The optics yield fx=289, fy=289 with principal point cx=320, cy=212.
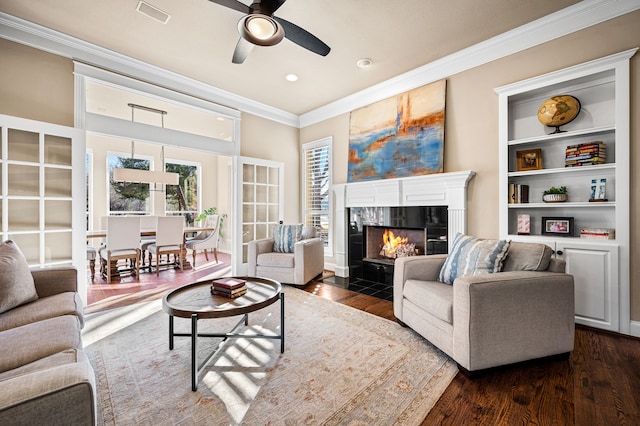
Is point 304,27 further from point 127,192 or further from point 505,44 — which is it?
point 127,192

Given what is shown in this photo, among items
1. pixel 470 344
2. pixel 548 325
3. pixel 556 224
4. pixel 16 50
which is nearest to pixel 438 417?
pixel 470 344

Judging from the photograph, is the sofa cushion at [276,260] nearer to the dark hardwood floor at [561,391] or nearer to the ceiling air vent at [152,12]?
the dark hardwood floor at [561,391]

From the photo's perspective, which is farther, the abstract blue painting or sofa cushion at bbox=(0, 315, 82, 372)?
the abstract blue painting

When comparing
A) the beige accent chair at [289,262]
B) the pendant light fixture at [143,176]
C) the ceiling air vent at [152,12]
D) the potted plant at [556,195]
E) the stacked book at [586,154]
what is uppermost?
the ceiling air vent at [152,12]

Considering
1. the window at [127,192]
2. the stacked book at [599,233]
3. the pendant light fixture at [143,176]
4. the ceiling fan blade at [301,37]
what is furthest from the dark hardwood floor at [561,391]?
the window at [127,192]

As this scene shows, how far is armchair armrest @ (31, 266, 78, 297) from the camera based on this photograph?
2.03 metres

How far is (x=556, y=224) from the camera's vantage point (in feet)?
9.15

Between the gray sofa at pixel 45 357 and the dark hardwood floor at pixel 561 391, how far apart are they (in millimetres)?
1500

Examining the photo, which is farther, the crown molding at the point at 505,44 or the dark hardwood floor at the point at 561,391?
the crown molding at the point at 505,44

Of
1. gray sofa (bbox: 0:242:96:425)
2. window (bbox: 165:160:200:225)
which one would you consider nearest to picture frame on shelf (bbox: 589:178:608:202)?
gray sofa (bbox: 0:242:96:425)

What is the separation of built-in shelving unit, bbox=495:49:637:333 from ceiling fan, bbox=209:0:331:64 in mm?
2145

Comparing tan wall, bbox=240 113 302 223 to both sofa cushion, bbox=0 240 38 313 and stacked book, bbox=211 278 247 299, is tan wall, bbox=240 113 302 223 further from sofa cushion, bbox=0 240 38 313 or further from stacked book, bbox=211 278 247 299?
sofa cushion, bbox=0 240 38 313

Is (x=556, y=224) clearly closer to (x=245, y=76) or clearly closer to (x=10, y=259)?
(x=245, y=76)

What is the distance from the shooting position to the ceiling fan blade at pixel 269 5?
2049 millimetres
